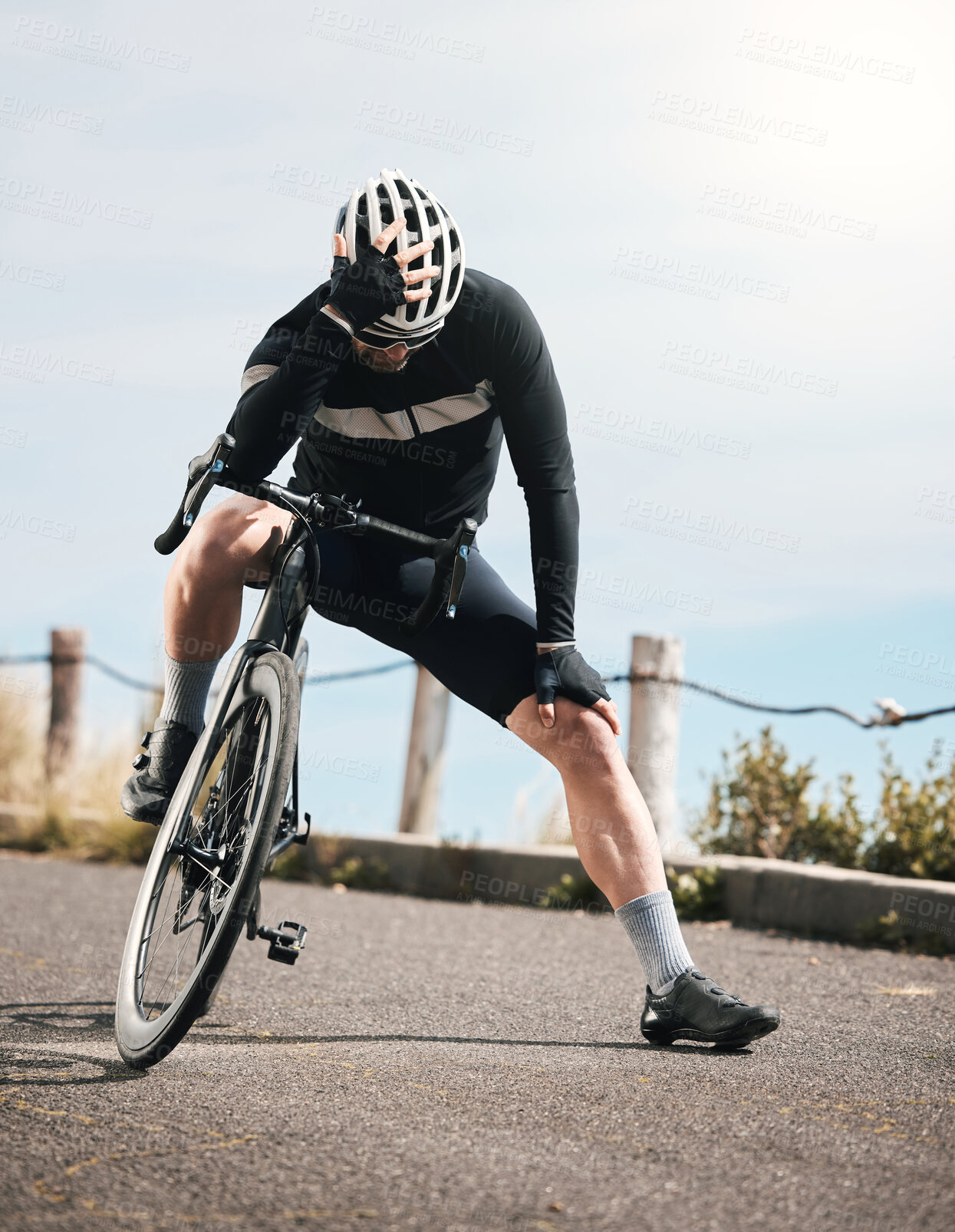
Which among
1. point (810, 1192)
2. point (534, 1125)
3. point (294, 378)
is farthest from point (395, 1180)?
point (294, 378)

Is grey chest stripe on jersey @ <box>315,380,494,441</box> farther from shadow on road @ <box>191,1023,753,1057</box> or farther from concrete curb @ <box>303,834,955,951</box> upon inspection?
concrete curb @ <box>303,834,955,951</box>

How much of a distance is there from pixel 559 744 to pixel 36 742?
30.4 feet

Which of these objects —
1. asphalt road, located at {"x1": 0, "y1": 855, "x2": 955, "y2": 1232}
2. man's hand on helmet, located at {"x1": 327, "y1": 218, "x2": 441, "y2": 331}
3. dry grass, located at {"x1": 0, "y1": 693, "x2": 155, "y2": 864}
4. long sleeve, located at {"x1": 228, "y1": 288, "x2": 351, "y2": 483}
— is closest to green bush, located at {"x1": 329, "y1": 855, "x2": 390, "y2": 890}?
dry grass, located at {"x1": 0, "y1": 693, "x2": 155, "y2": 864}

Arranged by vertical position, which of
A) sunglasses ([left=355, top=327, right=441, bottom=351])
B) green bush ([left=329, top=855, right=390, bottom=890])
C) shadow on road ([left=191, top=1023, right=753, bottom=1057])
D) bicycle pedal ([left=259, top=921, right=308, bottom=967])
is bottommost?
shadow on road ([left=191, top=1023, right=753, bottom=1057])

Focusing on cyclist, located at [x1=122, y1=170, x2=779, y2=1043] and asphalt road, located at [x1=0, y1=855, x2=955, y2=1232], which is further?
A: cyclist, located at [x1=122, y1=170, x2=779, y2=1043]

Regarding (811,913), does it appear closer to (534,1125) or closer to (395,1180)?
(534,1125)

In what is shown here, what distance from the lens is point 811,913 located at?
618cm

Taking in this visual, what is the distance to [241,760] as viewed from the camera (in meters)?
3.24

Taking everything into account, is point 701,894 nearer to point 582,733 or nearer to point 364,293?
point 582,733

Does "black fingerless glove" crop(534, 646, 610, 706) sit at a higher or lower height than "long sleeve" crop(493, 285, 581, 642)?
lower

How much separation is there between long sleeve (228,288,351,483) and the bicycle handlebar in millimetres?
45

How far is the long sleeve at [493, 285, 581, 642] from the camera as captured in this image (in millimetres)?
3375

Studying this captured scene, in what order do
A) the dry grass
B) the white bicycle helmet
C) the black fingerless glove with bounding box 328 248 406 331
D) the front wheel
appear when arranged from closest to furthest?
the front wheel, the black fingerless glove with bounding box 328 248 406 331, the white bicycle helmet, the dry grass

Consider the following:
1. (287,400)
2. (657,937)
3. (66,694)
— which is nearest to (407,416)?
(287,400)
